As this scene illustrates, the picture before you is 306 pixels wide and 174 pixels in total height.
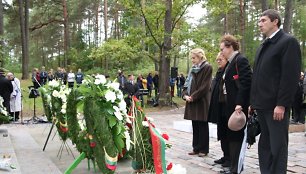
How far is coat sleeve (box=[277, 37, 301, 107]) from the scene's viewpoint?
3746 mm

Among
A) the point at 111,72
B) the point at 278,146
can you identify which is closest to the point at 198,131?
the point at 278,146

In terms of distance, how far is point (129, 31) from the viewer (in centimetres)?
1728

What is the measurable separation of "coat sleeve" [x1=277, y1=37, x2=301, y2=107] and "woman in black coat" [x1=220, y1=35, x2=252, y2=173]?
29.6 inches

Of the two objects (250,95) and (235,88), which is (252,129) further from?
(235,88)

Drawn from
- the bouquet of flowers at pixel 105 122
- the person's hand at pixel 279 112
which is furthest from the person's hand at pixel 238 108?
the bouquet of flowers at pixel 105 122

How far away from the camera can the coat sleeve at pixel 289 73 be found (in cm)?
375

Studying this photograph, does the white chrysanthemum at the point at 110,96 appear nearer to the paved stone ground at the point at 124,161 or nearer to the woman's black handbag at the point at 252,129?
the paved stone ground at the point at 124,161

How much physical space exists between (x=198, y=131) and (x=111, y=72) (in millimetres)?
27632

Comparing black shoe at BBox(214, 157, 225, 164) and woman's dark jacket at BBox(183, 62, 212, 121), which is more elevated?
woman's dark jacket at BBox(183, 62, 212, 121)

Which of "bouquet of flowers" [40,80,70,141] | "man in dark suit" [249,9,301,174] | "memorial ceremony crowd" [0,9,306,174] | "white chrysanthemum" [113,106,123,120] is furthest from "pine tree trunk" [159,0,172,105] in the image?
"white chrysanthemum" [113,106,123,120]

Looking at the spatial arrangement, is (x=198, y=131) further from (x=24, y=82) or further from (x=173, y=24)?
(x=24, y=82)

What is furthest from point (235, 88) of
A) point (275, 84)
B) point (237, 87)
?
point (275, 84)

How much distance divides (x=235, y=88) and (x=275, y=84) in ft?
2.97

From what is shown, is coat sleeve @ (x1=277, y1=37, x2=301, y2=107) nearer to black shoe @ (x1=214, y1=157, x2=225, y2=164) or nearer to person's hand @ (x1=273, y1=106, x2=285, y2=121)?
person's hand @ (x1=273, y1=106, x2=285, y2=121)
